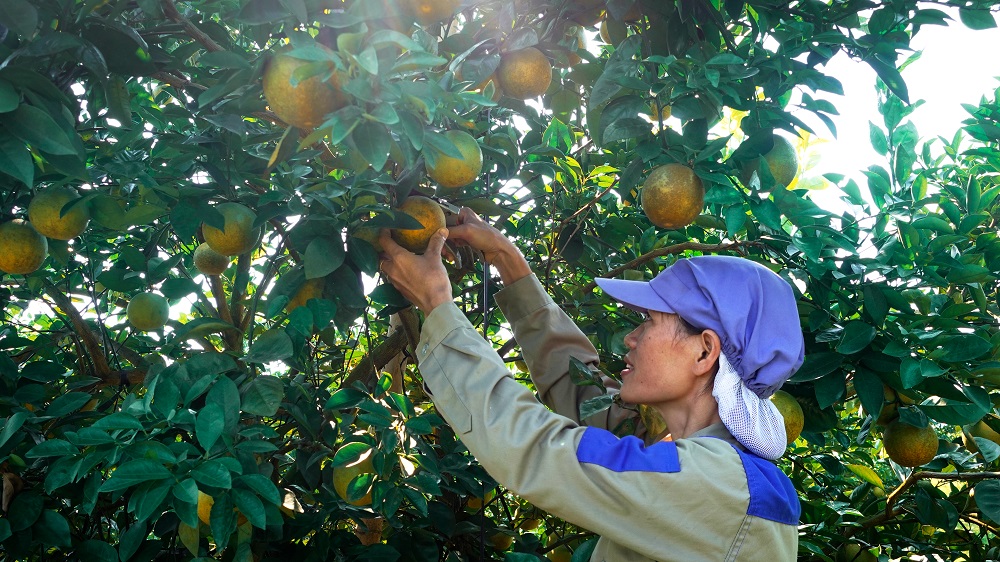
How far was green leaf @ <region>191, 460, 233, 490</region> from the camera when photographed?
1444 millimetres

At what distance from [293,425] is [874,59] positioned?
1.78 meters

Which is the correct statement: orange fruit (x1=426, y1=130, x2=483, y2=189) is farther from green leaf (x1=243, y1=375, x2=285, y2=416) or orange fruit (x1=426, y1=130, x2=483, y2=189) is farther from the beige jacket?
green leaf (x1=243, y1=375, x2=285, y2=416)

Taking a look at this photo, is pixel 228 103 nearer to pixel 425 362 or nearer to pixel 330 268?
pixel 330 268

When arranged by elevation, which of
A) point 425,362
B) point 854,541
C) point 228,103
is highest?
point 228,103

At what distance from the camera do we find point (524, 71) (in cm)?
203

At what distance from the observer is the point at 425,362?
1671 mm

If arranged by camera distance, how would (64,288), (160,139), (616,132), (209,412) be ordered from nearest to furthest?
1. (209,412)
2. (616,132)
3. (160,139)
4. (64,288)

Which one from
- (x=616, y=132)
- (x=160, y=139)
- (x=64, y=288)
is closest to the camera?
(x=616, y=132)

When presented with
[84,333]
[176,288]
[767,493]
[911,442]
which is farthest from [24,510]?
[911,442]

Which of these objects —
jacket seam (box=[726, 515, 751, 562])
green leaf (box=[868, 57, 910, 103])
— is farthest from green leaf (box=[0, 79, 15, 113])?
green leaf (box=[868, 57, 910, 103])

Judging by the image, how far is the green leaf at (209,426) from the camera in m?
1.49

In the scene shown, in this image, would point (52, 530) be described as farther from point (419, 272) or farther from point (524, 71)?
point (524, 71)

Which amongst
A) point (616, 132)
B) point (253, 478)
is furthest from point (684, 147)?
point (253, 478)

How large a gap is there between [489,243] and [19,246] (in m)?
1.20
